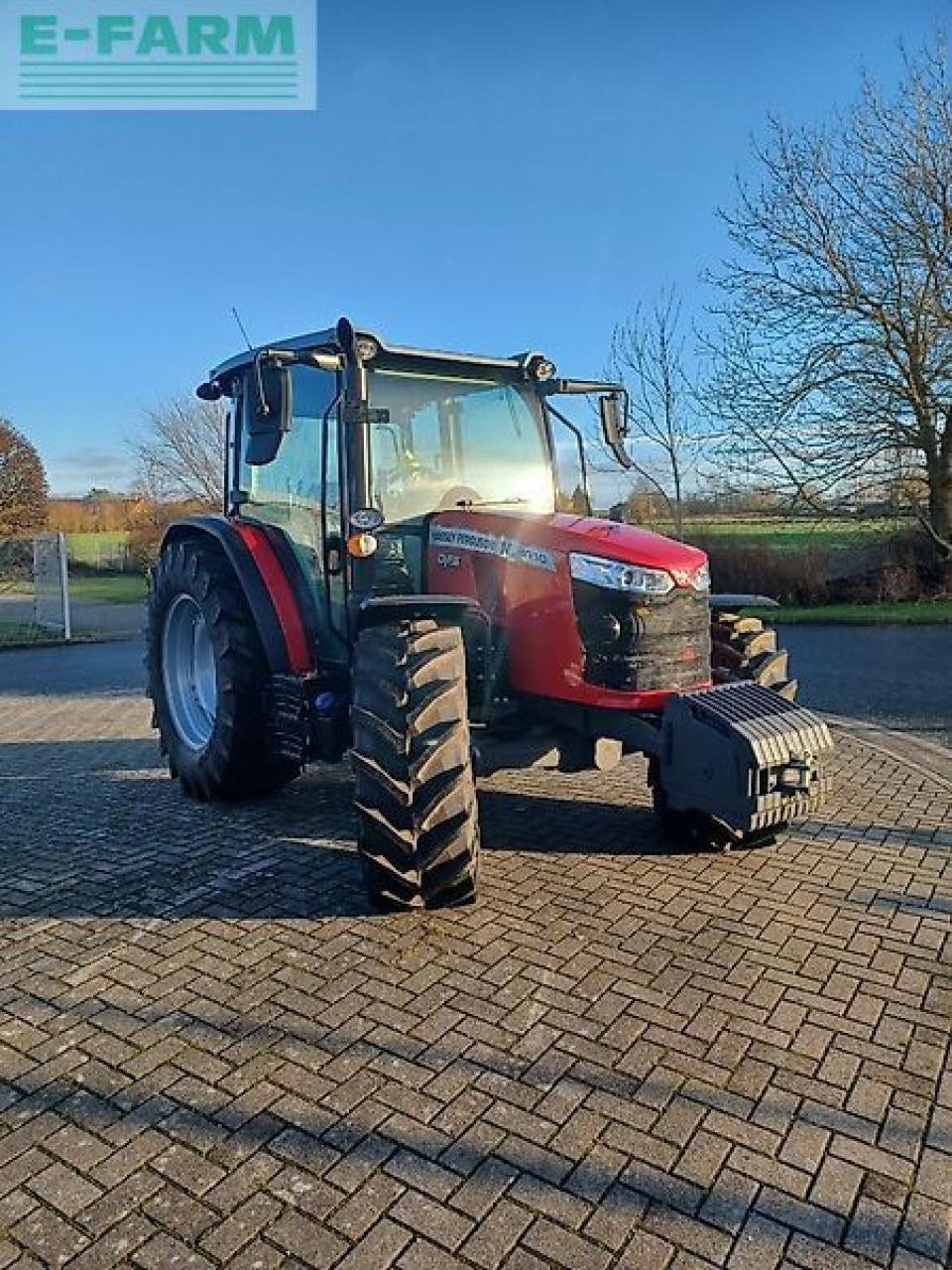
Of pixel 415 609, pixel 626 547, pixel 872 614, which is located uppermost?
pixel 626 547

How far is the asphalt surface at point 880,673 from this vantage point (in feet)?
28.0

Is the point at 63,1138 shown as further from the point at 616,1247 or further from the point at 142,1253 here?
the point at 616,1247

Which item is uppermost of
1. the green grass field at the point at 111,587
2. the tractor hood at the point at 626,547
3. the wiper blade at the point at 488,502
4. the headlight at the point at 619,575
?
the wiper blade at the point at 488,502

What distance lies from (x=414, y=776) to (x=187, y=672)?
2827mm

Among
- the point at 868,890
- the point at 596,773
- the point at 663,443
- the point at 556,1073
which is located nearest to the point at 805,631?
the point at 663,443

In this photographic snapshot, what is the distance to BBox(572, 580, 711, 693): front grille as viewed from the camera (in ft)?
13.3

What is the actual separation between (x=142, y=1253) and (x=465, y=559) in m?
3.04

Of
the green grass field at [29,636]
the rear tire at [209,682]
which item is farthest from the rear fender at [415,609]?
the green grass field at [29,636]

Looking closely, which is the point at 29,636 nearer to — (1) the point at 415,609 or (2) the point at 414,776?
(1) the point at 415,609

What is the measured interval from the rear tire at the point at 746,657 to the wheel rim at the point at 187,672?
3.08 metres

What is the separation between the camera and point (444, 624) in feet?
13.6

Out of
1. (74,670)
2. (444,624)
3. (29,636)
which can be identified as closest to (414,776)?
(444,624)

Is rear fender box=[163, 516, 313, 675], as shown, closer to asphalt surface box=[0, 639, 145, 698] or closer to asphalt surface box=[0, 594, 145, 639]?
asphalt surface box=[0, 639, 145, 698]

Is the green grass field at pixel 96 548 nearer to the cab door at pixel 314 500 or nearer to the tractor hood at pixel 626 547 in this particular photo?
the cab door at pixel 314 500
